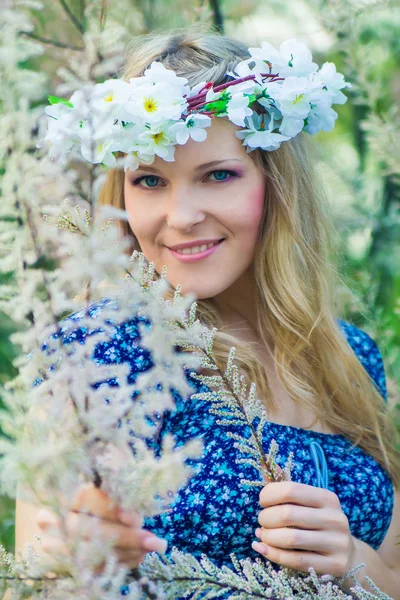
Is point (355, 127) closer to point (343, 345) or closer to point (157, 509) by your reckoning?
point (343, 345)

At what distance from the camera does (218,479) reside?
52.6 inches

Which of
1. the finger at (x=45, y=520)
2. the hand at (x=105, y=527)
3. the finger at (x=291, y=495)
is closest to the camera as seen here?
the hand at (x=105, y=527)

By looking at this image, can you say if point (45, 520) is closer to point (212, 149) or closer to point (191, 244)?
point (191, 244)

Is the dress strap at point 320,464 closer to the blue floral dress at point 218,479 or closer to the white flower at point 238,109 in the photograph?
the blue floral dress at point 218,479

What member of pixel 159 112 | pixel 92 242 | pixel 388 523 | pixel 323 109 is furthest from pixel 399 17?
pixel 92 242

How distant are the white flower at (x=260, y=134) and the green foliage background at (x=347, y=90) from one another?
46 cm

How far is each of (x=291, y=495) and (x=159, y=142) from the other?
0.72m

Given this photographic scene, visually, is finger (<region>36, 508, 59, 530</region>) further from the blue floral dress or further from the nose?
the nose

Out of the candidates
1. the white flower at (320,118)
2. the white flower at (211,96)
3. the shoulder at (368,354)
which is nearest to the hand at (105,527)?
the white flower at (211,96)

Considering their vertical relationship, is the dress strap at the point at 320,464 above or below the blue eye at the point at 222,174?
below

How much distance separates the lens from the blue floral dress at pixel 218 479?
1.32 m

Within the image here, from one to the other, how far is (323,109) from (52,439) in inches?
46.7

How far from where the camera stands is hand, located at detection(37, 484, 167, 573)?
602 mm

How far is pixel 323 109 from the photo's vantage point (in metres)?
1.56
